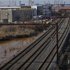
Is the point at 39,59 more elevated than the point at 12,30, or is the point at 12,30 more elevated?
the point at 39,59

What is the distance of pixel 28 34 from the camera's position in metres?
20.1

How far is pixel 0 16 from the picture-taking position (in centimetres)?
2702

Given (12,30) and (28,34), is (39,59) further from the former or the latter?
(12,30)

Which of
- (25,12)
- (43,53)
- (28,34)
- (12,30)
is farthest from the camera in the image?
(25,12)

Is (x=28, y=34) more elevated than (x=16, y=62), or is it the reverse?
(x=16, y=62)

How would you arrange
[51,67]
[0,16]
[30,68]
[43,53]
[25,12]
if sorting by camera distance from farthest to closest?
1. [25,12]
2. [0,16]
3. [43,53]
4. [30,68]
5. [51,67]

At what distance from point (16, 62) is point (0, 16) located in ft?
72.3

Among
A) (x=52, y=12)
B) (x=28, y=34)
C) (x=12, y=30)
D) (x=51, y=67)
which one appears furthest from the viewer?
(x=52, y=12)

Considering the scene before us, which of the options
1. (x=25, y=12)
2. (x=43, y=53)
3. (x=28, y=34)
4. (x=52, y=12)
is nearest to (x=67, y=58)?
(x=43, y=53)

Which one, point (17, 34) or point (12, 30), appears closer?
point (17, 34)

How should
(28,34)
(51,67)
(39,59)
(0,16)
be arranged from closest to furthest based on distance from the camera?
(51,67)
(39,59)
(28,34)
(0,16)

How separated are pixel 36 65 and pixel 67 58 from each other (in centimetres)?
124

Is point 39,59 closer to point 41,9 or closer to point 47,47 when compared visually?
point 47,47

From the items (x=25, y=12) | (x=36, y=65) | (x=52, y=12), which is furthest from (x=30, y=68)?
(x=52, y=12)
